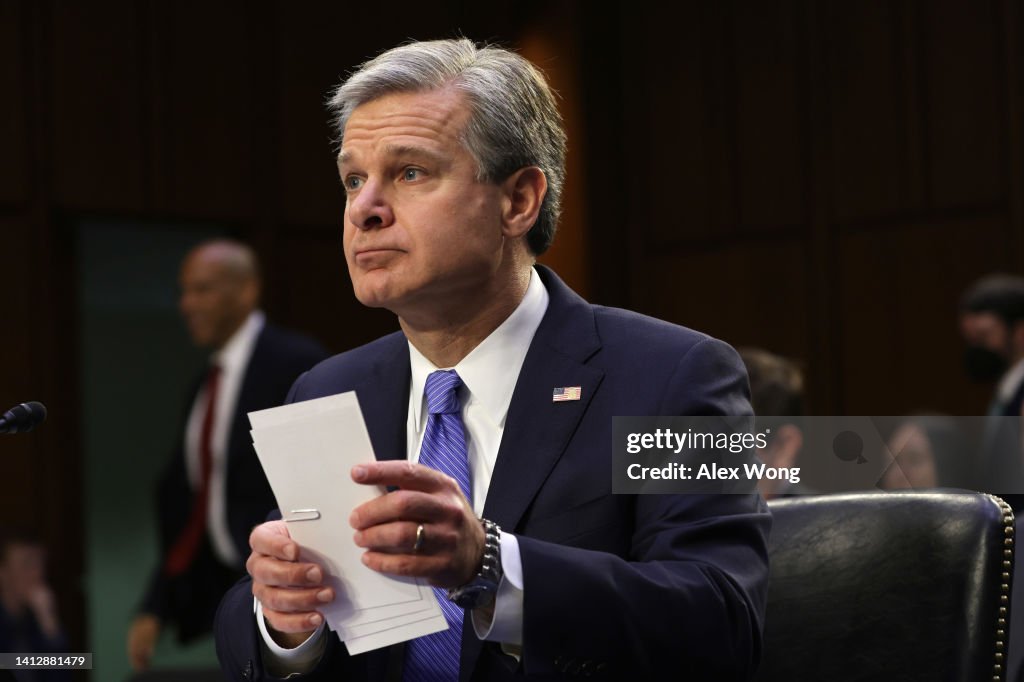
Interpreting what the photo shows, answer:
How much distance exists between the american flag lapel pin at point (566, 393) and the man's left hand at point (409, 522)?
47 cm

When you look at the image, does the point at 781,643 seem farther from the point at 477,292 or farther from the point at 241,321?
the point at 241,321

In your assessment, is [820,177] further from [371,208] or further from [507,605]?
[507,605]

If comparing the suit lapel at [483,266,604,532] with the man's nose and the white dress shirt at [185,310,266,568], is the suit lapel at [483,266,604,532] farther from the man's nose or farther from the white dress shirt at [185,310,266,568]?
the white dress shirt at [185,310,266,568]

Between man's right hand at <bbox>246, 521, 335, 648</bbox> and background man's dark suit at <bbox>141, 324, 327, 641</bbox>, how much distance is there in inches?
111

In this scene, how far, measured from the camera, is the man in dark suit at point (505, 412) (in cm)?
160

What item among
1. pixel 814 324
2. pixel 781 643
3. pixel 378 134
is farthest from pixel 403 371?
pixel 814 324

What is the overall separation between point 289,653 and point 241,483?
9.26ft

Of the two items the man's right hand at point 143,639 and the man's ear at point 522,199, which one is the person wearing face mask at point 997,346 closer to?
the man's right hand at point 143,639

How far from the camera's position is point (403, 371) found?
208 cm

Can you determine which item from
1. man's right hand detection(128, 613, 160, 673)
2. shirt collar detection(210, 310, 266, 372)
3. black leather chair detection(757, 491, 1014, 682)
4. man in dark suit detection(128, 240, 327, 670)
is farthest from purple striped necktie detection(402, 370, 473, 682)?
shirt collar detection(210, 310, 266, 372)

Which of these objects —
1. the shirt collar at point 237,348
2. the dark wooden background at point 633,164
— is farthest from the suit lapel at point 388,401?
the dark wooden background at point 633,164

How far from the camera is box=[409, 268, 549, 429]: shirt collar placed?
6.45 feet

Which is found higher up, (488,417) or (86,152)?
(86,152)

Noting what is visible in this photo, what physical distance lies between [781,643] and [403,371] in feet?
2.41
